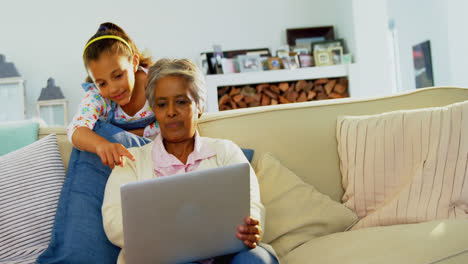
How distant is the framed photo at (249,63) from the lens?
4.57m

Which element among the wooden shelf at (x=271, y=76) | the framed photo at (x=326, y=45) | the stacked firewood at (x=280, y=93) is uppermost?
the framed photo at (x=326, y=45)

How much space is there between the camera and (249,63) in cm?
458

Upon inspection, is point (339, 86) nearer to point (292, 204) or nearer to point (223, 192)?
point (292, 204)

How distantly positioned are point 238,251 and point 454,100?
46.4 inches

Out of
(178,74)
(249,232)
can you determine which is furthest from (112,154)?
(249,232)

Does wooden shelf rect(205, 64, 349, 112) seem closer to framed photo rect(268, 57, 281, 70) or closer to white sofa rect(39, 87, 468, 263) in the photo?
framed photo rect(268, 57, 281, 70)

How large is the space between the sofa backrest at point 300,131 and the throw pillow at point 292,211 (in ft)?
0.33

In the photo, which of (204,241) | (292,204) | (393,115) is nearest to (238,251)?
(204,241)

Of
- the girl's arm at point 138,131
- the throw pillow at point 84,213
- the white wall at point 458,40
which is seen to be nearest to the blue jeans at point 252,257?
the throw pillow at point 84,213

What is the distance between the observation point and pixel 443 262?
115 centimetres

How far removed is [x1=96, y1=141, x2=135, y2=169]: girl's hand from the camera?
57.1 inches

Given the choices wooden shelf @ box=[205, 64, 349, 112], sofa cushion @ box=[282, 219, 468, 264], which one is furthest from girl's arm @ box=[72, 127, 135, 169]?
wooden shelf @ box=[205, 64, 349, 112]

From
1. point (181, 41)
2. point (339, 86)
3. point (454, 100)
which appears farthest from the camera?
point (181, 41)

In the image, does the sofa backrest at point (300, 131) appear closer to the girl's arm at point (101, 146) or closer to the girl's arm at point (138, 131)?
the girl's arm at point (138, 131)
